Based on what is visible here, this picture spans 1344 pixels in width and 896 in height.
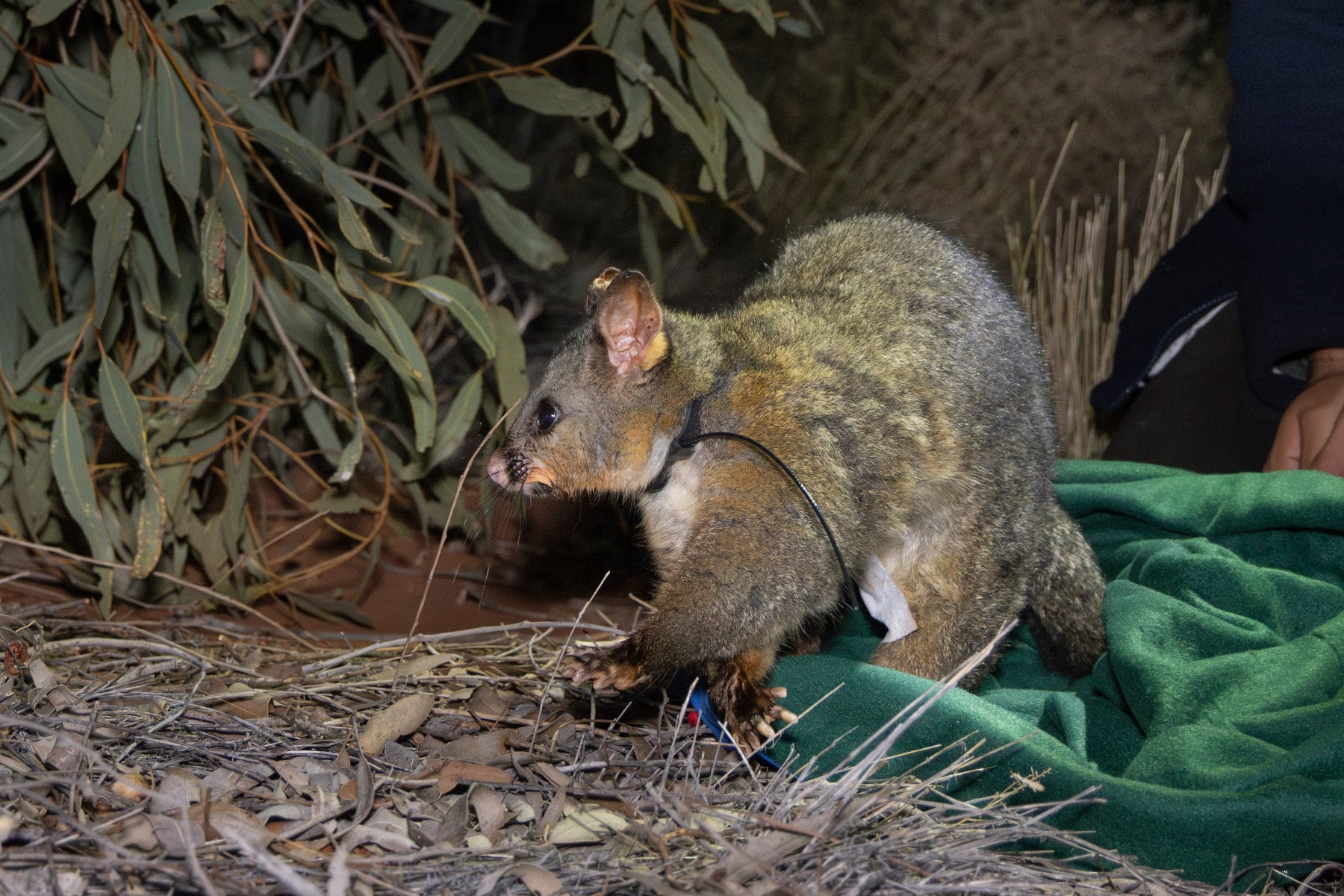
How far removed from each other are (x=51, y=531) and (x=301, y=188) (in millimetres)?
1475

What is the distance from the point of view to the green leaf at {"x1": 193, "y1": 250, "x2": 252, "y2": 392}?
2977 millimetres

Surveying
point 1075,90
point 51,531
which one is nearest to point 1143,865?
point 51,531

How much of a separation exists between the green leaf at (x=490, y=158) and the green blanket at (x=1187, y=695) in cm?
196

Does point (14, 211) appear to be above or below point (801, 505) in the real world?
above

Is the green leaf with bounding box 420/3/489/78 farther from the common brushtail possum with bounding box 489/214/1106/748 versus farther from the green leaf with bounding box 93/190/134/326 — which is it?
the common brushtail possum with bounding box 489/214/1106/748

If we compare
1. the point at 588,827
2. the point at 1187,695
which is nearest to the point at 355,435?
the point at 588,827

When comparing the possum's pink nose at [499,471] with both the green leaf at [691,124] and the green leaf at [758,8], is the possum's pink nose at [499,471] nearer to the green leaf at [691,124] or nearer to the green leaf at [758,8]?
the green leaf at [691,124]

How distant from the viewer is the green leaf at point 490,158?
4000 mm

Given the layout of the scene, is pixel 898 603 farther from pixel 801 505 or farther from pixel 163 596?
pixel 163 596

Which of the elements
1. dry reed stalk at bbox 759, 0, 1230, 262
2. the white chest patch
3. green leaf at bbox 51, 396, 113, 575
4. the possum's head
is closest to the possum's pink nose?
the possum's head

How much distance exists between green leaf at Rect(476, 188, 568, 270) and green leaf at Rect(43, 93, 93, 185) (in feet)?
4.17

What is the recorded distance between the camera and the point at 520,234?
3.95 meters

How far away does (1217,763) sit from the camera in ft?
7.45

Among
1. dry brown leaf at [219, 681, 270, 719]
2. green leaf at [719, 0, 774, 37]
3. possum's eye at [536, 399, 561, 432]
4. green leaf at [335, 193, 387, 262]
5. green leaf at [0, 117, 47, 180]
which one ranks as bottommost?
dry brown leaf at [219, 681, 270, 719]
